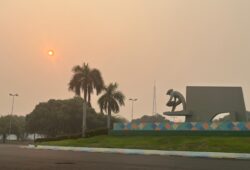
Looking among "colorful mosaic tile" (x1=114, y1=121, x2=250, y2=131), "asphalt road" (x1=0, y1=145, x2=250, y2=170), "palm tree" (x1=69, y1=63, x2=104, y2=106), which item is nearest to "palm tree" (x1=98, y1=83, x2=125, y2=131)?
"palm tree" (x1=69, y1=63, x2=104, y2=106)

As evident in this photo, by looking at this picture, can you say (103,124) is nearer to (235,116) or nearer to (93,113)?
(93,113)

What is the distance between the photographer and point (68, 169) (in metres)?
17.8

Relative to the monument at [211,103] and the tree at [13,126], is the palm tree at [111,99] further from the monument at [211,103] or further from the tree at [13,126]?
the tree at [13,126]

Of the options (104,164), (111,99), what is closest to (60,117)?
(111,99)

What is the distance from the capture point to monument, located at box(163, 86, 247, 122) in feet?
183

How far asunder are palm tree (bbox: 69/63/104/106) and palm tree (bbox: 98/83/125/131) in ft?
25.0

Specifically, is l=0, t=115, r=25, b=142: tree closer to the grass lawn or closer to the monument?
the grass lawn

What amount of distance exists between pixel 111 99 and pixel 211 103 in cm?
2929

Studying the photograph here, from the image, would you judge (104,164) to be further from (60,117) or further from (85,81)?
(60,117)

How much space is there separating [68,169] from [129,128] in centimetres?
4218

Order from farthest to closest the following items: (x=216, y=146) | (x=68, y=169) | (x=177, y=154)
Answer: (x=216, y=146) → (x=177, y=154) → (x=68, y=169)

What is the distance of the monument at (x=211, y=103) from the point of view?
55844 millimetres

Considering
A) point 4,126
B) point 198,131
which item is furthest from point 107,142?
point 4,126

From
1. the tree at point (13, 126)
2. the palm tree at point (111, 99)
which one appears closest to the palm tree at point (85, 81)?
the palm tree at point (111, 99)
